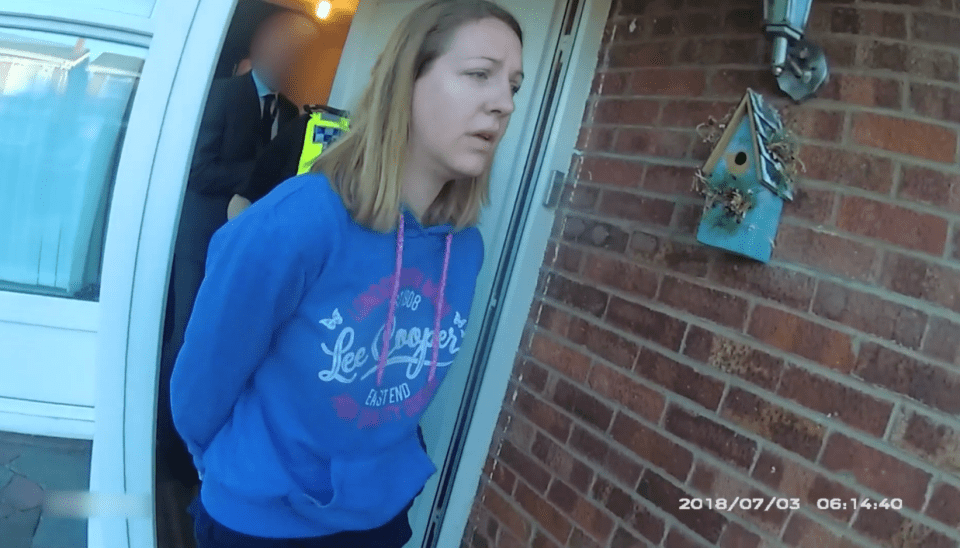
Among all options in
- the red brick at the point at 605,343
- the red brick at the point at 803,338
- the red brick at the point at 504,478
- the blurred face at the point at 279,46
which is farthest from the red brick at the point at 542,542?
the blurred face at the point at 279,46

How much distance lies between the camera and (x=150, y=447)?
1.45m

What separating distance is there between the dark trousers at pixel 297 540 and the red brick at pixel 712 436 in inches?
24.6

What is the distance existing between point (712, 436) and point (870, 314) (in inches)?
14.2

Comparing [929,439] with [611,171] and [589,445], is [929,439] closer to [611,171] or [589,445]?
[589,445]

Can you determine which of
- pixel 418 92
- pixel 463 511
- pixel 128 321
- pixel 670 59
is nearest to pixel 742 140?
pixel 670 59

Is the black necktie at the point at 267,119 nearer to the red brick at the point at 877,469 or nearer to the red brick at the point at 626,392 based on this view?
the red brick at the point at 626,392

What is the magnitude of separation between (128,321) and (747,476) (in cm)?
137

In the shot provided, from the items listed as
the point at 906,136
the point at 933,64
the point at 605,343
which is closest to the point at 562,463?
the point at 605,343

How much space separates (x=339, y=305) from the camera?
3.41 feet

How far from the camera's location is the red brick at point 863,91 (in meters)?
1.03

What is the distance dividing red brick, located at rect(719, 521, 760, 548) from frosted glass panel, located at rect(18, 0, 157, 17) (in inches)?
63.7

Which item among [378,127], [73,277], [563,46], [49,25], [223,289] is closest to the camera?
[223,289]

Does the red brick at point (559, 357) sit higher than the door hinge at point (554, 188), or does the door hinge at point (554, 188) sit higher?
the door hinge at point (554, 188)

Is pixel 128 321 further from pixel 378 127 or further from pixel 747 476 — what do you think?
pixel 747 476
